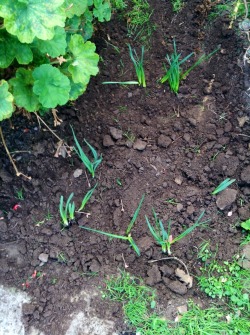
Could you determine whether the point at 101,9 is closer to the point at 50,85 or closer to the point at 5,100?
the point at 50,85

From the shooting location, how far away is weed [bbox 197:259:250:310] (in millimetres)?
2273

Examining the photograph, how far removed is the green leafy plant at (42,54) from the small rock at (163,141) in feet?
1.83

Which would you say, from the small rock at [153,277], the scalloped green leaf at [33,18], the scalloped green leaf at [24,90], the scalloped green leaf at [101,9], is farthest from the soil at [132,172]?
the scalloped green leaf at [33,18]

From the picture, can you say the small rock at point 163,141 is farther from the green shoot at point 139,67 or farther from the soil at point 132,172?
the green shoot at point 139,67

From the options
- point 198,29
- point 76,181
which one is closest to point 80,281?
point 76,181

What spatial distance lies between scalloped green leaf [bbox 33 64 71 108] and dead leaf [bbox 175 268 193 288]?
3.45 feet

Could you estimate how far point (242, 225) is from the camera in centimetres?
237

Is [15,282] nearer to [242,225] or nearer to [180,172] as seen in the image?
[180,172]

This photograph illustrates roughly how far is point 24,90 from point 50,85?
6.3 inches

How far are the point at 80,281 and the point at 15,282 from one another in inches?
13.1

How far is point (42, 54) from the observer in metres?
2.02

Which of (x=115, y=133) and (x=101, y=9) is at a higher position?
(x=101, y=9)

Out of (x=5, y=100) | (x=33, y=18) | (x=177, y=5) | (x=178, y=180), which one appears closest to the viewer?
(x=33, y=18)

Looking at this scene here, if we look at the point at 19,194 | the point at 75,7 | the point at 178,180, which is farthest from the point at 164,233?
the point at 75,7
